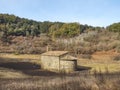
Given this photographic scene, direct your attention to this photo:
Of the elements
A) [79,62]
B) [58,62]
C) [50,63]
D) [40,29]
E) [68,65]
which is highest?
[40,29]

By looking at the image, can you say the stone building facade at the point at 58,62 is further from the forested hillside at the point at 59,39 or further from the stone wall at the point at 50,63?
the forested hillside at the point at 59,39

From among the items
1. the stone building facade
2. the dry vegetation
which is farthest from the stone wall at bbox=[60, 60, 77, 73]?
the dry vegetation

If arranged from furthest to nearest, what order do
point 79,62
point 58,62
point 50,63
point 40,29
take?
point 40,29
point 79,62
point 50,63
point 58,62

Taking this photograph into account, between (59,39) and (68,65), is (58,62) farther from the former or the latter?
(59,39)

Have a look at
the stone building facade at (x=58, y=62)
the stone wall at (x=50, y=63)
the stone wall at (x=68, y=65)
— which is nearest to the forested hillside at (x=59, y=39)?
the stone wall at (x=50, y=63)

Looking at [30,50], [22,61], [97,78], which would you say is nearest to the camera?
[97,78]

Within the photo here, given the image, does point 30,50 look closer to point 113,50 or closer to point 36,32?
point 113,50

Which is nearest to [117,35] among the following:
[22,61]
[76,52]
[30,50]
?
[76,52]

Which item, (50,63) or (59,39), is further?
(59,39)

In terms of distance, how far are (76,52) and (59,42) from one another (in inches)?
465

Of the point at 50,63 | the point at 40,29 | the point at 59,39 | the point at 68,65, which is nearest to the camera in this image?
the point at 68,65

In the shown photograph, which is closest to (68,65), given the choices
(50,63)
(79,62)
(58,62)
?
(58,62)

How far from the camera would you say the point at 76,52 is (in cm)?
7719

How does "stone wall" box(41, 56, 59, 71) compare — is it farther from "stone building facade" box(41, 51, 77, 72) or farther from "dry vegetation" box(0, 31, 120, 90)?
"dry vegetation" box(0, 31, 120, 90)
